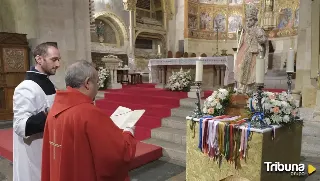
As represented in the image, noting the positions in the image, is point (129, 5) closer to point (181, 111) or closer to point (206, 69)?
point (206, 69)

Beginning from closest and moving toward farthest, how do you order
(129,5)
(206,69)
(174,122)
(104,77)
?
(174,122) → (206,69) → (104,77) → (129,5)

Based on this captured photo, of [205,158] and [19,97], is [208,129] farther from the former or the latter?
[19,97]

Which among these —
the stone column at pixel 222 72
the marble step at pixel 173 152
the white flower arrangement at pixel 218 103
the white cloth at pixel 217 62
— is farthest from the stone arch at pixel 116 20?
the white flower arrangement at pixel 218 103

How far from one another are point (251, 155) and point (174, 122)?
2388 mm

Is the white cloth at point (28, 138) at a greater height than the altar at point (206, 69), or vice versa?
the altar at point (206, 69)

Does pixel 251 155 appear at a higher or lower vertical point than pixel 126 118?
lower

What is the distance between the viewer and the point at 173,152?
3955 millimetres

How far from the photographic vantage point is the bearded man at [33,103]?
1.92 meters

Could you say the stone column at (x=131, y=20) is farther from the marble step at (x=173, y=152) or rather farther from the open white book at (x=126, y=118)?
the open white book at (x=126, y=118)

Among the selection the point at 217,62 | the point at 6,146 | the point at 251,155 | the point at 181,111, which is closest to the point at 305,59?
the point at 217,62

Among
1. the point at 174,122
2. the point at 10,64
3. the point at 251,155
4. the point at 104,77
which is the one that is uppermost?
the point at 10,64

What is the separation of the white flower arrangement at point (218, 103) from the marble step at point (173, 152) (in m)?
1.07

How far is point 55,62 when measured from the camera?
6.61 ft

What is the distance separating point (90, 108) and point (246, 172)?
1.87 m
